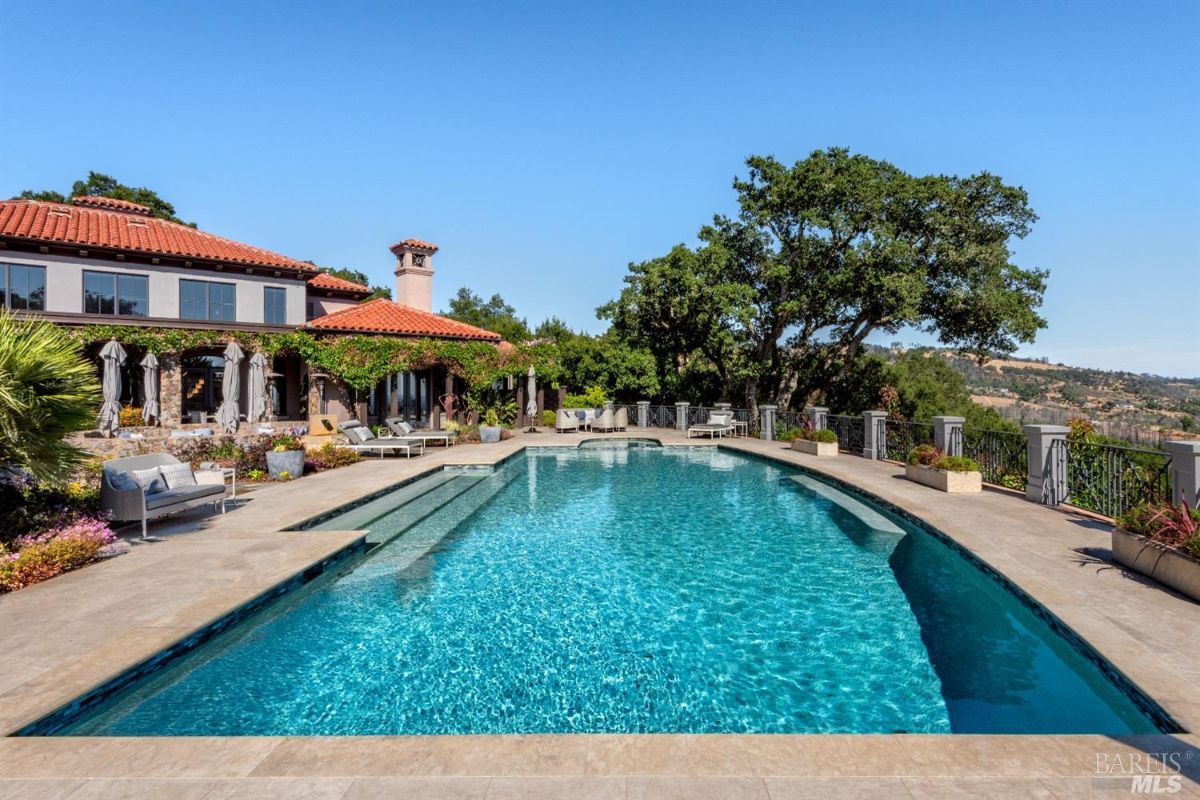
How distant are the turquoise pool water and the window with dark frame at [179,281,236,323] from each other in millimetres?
18059

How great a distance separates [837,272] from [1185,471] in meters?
17.7

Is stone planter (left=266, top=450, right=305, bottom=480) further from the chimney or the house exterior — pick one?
the chimney

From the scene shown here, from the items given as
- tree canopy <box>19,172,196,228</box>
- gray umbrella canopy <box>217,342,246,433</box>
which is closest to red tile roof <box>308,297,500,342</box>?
gray umbrella canopy <box>217,342,246,433</box>

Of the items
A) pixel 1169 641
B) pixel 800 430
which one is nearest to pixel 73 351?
pixel 1169 641

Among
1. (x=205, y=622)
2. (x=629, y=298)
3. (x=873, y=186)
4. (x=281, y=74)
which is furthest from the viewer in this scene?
(x=629, y=298)

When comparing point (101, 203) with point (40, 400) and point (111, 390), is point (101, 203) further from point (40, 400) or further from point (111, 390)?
point (40, 400)

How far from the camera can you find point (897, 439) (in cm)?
1627

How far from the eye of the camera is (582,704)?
4547 mm

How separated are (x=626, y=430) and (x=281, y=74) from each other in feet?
56.3

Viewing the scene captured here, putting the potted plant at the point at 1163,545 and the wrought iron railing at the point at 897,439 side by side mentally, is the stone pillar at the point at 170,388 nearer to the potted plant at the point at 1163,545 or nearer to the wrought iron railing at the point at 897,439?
the wrought iron railing at the point at 897,439

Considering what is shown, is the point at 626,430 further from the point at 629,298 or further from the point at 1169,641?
the point at 1169,641

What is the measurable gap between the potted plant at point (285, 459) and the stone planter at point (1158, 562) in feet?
A: 45.1

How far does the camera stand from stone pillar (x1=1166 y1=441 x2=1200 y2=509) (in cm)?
679

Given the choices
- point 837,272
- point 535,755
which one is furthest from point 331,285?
point 535,755
